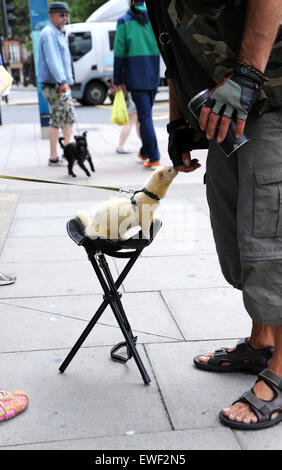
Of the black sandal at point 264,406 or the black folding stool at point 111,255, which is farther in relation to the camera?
the black folding stool at point 111,255

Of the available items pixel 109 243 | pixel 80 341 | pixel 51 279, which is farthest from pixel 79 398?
pixel 51 279

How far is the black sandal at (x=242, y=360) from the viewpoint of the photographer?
2848 mm

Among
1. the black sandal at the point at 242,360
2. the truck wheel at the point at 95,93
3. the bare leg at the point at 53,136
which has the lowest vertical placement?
the truck wheel at the point at 95,93

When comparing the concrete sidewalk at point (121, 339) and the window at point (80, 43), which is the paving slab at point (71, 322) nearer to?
the concrete sidewalk at point (121, 339)

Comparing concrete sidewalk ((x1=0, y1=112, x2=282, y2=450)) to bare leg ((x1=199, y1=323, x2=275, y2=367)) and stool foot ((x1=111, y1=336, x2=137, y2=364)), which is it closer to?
stool foot ((x1=111, y1=336, x2=137, y2=364))

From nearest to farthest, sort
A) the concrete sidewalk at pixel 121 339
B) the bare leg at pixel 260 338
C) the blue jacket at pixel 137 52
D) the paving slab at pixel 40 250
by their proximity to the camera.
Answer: the concrete sidewalk at pixel 121 339
the bare leg at pixel 260 338
the paving slab at pixel 40 250
the blue jacket at pixel 137 52

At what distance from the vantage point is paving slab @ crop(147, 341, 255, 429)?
2.49m

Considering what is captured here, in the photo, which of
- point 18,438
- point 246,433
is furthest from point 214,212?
point 18,438

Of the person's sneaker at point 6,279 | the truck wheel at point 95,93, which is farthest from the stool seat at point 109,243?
the truck wheel at point 95,93

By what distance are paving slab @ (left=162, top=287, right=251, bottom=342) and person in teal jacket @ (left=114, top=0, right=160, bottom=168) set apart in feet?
14.7

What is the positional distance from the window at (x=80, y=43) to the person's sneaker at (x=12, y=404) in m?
20.8

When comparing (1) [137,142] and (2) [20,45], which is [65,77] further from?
(2) [20,45]

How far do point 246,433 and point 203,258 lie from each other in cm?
234

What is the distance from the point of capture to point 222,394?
2684 mm
